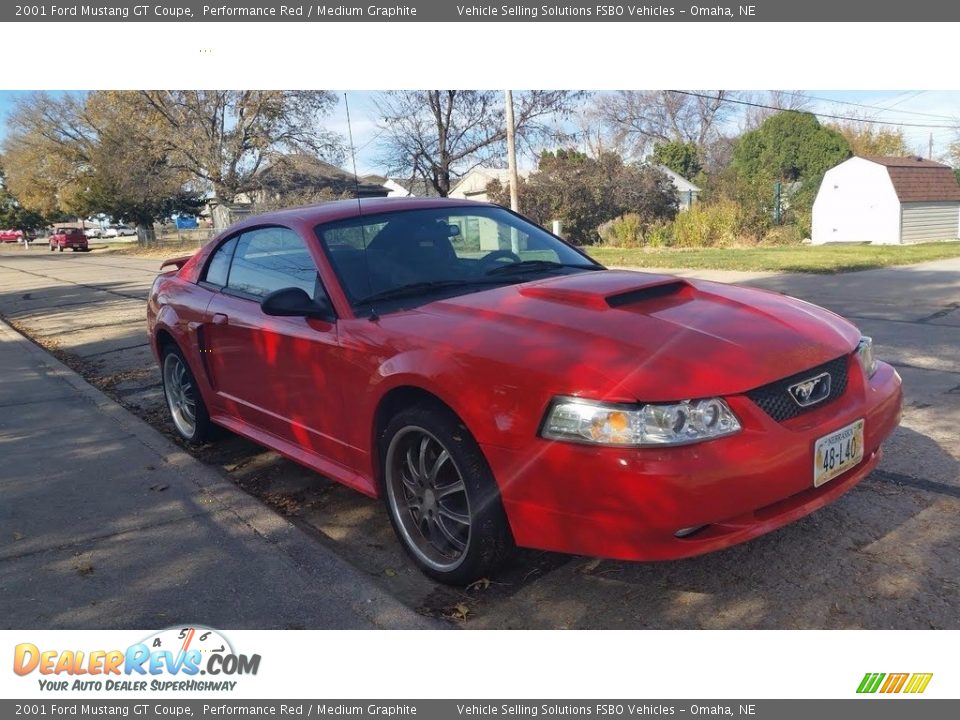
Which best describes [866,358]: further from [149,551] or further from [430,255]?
[149,551]

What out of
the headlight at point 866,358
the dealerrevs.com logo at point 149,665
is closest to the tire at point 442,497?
the dealerrevs.com logo at point 149,665

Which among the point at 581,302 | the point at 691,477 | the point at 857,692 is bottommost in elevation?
the point at 857,692

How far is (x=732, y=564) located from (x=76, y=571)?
2871 millimetres

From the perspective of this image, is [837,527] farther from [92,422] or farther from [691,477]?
[92,422]

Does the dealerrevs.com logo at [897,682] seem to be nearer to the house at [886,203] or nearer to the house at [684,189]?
the house at [886,203]

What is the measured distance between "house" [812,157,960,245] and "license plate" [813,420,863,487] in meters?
31.3

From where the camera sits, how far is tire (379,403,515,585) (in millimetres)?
2871

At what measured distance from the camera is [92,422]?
A: 590 centimetres

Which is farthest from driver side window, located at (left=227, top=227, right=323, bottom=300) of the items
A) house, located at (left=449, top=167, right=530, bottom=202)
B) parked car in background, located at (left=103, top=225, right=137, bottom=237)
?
parked car in background, located at (left=103, top=225, right=137, bottom=237)

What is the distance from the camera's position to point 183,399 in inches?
210

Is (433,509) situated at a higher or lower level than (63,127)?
lower

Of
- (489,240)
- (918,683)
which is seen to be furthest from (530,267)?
(918,683)

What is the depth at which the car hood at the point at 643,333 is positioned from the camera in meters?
2.60

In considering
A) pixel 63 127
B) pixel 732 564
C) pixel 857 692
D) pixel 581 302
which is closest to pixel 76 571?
pixel 581 302
